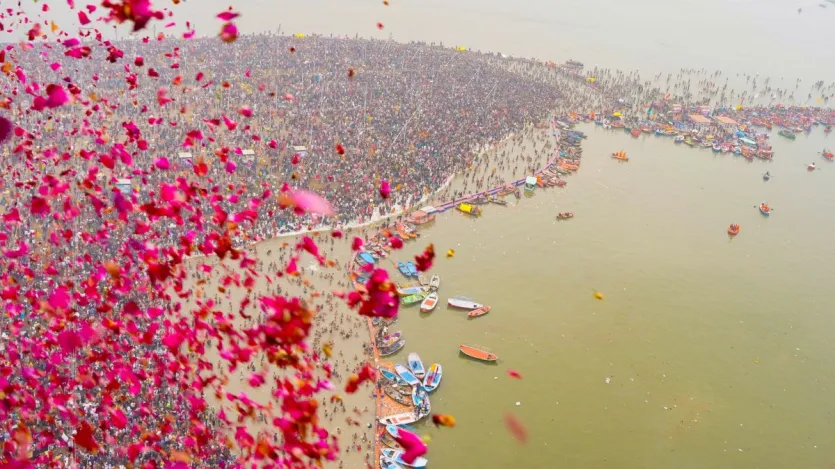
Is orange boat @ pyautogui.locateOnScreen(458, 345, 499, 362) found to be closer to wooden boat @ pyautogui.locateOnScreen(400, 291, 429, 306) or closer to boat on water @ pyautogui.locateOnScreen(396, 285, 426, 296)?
wooden boat @ pyautogui.locateOnScreen(400, 291, 429, 306)

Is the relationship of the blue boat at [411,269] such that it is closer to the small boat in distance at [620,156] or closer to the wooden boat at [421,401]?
the wooden boat at [421,401]

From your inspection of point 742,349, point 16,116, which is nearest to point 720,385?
point 742,349

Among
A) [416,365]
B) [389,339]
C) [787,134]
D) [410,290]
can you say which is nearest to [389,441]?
[416,365]

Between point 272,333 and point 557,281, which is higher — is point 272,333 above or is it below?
above

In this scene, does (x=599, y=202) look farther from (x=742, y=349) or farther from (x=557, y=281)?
(x=742, y=349)

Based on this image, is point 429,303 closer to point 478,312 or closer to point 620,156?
point 478,312

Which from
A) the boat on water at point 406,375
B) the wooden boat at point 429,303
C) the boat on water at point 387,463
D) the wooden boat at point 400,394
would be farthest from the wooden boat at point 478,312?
the boat on water at point 387,463

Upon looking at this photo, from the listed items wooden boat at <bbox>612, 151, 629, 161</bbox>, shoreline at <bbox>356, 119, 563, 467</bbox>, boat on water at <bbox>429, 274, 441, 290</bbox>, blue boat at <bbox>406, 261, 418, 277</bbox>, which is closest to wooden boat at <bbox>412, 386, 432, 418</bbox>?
shoreline at <bbox>356, 119, 563, 467</bbox>
